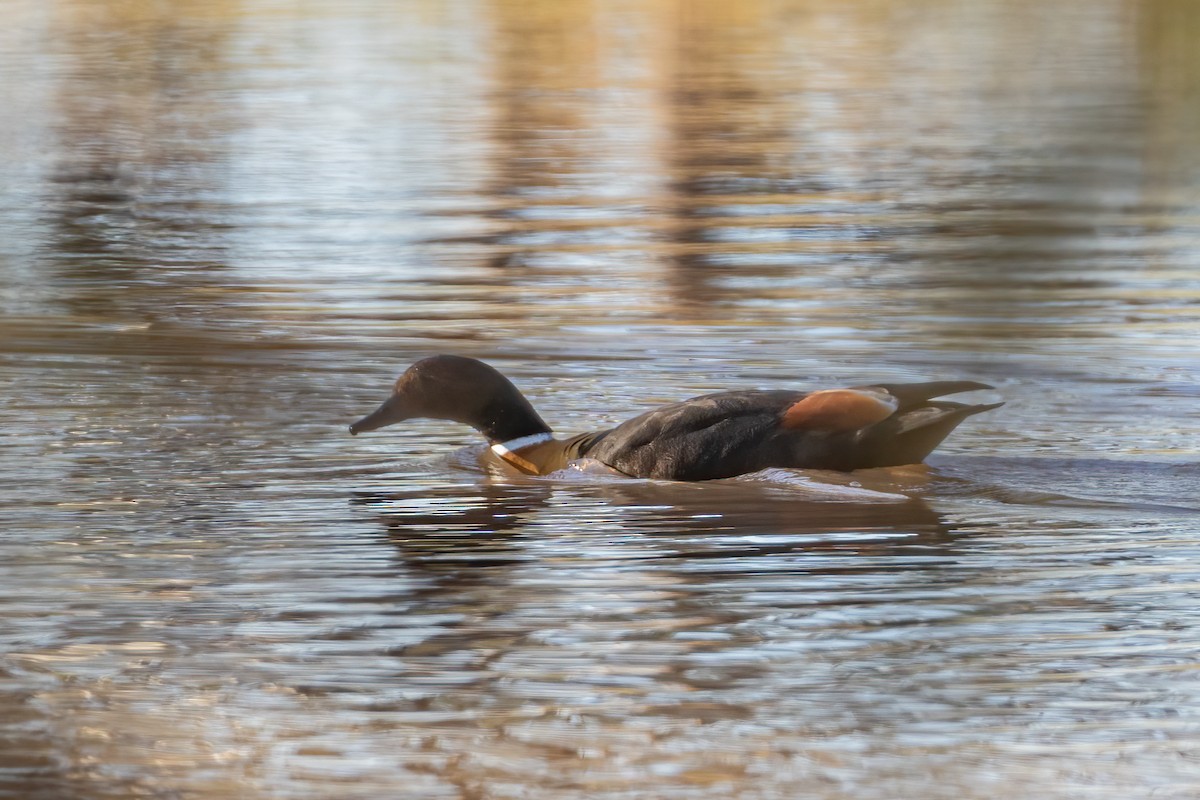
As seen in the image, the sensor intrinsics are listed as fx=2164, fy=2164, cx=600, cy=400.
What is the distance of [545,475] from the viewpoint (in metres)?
8.05

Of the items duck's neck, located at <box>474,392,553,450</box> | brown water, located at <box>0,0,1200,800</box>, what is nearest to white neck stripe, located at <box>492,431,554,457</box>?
duck's neck, located at <box>474,392,553,450</box>

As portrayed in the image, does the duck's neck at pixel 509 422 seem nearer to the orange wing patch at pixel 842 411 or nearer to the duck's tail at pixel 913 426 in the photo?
the orange wing patch at pixel 842 411

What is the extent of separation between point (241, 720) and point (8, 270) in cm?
916

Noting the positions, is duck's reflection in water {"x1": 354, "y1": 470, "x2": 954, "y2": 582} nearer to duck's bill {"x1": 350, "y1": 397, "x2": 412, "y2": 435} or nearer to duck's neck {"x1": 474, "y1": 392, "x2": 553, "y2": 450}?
duck's neck {"x1": 474, "y1": 392, "x2": 553, "y2": 450}

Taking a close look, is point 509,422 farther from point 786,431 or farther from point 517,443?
point 786,431

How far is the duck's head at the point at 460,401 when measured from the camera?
329 inches

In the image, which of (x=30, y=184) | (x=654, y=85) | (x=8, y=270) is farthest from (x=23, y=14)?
(x=8, y=270)

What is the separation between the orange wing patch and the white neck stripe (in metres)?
1.13

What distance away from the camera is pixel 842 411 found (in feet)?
24.8

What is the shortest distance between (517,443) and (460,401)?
36 cm

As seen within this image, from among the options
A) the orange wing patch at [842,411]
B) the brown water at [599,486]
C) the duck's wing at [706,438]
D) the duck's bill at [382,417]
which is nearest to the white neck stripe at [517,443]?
the brown water at [599,486]

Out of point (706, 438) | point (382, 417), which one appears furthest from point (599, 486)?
point (382, 417)

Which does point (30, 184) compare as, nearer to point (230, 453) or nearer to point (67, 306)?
point (67, 306)

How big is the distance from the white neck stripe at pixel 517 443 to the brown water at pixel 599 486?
0.58 ft
